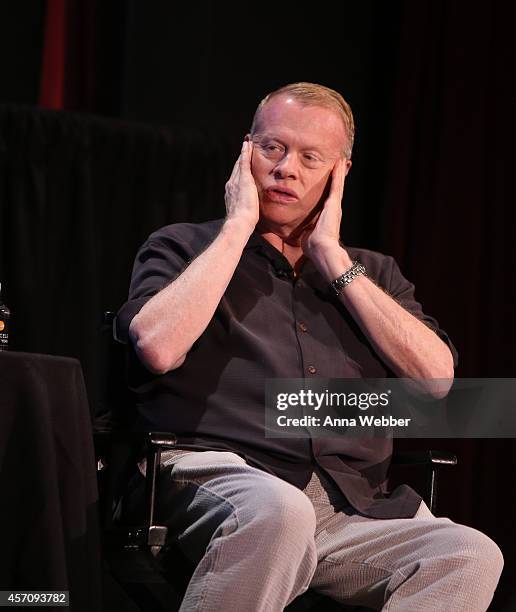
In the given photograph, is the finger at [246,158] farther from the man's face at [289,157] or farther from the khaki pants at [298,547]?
the khaki pants at [298,547]

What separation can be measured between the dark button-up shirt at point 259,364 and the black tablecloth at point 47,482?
0.99ft

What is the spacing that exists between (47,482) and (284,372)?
0.64m

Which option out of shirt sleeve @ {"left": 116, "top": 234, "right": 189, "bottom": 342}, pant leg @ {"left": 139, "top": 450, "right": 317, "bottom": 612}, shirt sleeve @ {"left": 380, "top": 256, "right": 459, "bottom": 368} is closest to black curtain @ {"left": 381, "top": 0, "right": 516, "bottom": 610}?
shirt sleeve @ {"left": 380, "top": 256, "right": 459, "bottom": 368}

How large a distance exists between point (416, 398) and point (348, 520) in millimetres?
398

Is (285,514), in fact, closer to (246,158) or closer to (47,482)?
(47,482)

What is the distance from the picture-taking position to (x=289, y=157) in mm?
2328

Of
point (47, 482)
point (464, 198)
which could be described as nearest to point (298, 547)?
point (47, 482)

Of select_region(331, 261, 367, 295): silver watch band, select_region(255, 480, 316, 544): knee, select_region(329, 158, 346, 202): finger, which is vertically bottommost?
select_region(255, 480, 316, 544): knee

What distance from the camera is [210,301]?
2.03m

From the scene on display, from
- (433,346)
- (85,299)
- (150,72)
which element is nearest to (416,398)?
(433,346)

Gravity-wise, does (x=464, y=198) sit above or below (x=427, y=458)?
above

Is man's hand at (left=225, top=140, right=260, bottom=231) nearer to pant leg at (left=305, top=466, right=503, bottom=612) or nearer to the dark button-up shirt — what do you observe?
the dark button-up shirt

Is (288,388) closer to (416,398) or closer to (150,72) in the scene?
(416,398)

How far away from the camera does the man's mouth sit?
7.65 ft
